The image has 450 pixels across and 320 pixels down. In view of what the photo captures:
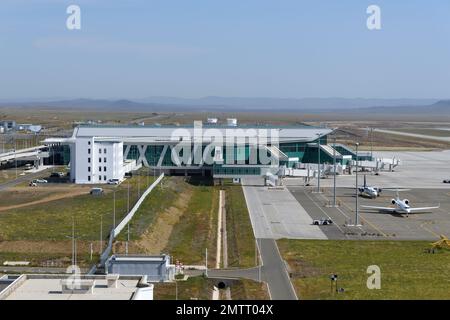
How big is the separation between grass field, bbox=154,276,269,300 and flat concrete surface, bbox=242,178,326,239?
43.2ft

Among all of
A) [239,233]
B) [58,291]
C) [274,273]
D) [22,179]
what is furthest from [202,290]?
[22,179]

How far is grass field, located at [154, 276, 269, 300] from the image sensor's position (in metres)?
30.4

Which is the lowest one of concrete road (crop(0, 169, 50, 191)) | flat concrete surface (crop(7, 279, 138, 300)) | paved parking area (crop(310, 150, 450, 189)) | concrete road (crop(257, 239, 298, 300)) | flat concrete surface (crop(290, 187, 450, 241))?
paved parking area (crop(310, 150, 450, 189))

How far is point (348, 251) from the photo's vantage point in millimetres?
41906

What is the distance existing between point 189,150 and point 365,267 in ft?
163

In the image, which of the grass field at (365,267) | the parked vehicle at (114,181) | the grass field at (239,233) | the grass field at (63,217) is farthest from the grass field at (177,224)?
the grass field at (365,267)

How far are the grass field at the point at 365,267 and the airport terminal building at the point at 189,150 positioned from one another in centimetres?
3028

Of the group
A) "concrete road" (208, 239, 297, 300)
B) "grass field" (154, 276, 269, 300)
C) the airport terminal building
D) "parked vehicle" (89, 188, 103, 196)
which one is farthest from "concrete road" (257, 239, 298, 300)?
the airport terminal building

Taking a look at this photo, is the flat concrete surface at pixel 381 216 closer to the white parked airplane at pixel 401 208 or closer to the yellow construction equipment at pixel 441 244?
the white parked airplane at pixel 401 208

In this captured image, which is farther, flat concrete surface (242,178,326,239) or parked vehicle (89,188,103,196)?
parked vehicle (89,188,103,196)

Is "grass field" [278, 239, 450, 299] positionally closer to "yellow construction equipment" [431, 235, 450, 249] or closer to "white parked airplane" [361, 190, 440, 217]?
"yellow construction equipment" [431, 235, 450, 249]

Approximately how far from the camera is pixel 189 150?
280 ft
